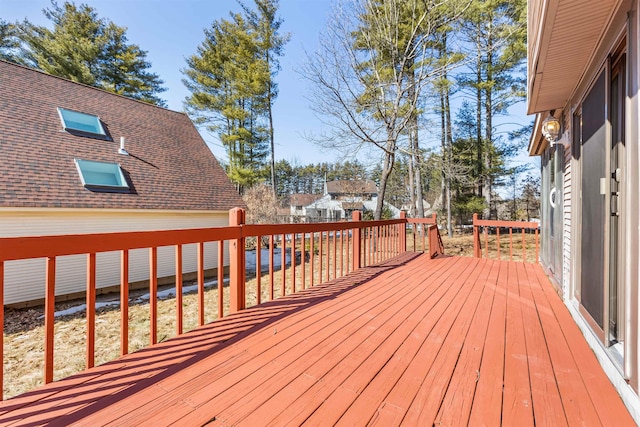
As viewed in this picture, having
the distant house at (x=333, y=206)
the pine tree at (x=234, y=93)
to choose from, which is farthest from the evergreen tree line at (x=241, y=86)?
the distant house at (x=333, y=206)

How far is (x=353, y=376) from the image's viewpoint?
5.08ft

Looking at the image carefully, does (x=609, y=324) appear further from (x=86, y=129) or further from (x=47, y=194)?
(x=86, y=129)

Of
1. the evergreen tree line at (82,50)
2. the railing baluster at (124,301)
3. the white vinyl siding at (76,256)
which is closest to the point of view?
the railing baluster at (124,301)

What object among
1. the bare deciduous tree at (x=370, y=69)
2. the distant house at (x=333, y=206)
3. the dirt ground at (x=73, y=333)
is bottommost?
the dirt ground at (x=73, y=333)

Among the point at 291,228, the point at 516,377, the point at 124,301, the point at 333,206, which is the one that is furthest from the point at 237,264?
the point at 333,206

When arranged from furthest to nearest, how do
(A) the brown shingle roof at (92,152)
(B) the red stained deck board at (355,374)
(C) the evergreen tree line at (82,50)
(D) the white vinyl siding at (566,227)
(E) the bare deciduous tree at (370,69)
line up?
(C) the evergreen tree line at (82,50) < (E) the bare deciduous tree at (370,69) < (A) the brown shingle roof at (92,152) < (D) the white vinyl siding at (566,227) < (B) the red stained deck board at (355,374)

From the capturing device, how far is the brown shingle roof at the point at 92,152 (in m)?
6.40

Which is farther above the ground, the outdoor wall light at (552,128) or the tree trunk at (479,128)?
the tree trunk at (479,128)

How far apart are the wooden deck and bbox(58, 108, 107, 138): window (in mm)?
8660

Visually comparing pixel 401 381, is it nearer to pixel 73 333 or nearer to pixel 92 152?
pixel 73 333

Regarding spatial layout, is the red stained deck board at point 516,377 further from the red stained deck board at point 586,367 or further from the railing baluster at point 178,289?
the railing baluster at point 178,289

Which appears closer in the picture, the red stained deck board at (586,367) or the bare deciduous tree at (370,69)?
the red stained deck board at (586,367)

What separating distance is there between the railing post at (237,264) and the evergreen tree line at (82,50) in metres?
17.1

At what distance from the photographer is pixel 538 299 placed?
302cm
